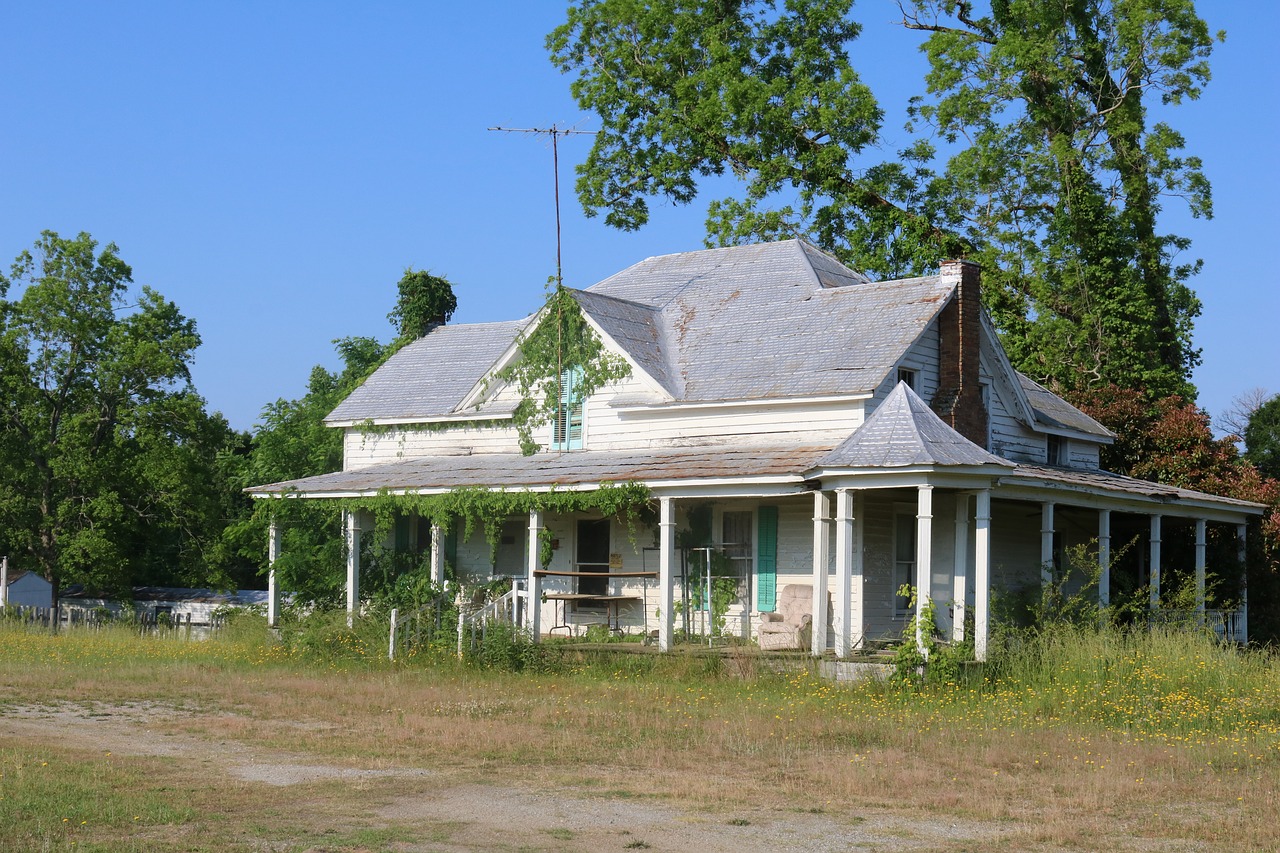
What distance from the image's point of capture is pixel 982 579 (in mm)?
19828

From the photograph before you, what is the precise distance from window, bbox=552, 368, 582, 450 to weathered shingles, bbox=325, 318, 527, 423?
2645mm

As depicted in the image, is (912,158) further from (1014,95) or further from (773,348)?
(773,348)

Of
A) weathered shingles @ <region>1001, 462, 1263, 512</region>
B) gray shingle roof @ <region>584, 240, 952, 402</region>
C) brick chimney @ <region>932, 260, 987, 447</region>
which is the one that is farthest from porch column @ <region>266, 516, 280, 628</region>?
weathered shingles @ <region>1001, 462, 1263, 512</region>

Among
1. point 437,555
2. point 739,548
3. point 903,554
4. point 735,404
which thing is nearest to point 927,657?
point 903,554

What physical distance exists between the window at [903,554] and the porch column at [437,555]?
309 inches

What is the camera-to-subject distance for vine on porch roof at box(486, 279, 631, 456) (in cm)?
2636

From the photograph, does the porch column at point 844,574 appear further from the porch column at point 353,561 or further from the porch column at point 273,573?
the porch column at point 273,573

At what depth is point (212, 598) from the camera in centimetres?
3931

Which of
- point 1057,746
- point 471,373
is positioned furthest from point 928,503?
point 471,373

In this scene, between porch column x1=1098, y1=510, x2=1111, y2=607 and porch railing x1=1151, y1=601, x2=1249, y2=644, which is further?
porch railing x1=1151, y1=601, x2=1249, y2=644

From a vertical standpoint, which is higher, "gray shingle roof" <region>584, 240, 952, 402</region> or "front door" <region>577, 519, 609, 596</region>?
"gray shingle roof" <region>584, 240, 952, 402</region>

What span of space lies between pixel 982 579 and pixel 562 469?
774cm

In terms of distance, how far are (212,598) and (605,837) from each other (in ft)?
104

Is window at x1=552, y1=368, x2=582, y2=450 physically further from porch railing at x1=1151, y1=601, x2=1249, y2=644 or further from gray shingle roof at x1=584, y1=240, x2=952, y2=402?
porch railing at x1=1151, y1=601, x2=1249, y2=644
